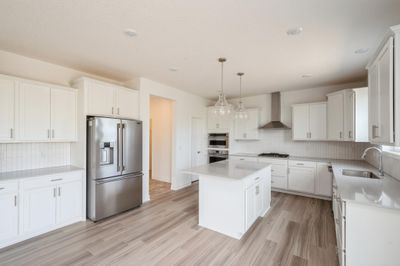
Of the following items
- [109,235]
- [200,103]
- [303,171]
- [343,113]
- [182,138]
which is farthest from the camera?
[200,103]

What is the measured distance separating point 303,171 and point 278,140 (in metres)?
1.21

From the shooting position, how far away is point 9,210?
7.91 feet

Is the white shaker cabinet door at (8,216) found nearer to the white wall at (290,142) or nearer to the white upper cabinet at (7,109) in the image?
the white upper cabinet at (7,109)

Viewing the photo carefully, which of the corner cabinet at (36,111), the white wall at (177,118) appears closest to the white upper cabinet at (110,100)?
the white wall at (177,118)

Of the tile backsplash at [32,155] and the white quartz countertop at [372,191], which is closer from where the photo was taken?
the white quartz countertop at [372,191]

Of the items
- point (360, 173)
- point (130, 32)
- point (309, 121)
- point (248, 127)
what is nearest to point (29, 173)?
point (130, 32)

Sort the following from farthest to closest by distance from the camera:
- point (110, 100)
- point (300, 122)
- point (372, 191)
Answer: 1. point (300, 122)
2. point (110, 100)
3. point (372, 191)

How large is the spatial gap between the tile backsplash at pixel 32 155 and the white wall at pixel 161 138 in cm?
266

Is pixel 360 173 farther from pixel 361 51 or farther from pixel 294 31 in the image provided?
pixel 294 31

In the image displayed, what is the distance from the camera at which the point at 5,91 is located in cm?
255

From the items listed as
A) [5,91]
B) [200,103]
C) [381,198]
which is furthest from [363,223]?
[200,103]

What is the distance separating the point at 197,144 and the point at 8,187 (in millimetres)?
4240

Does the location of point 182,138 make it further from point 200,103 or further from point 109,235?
point 109,235

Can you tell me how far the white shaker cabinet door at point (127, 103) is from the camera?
11.9ft
